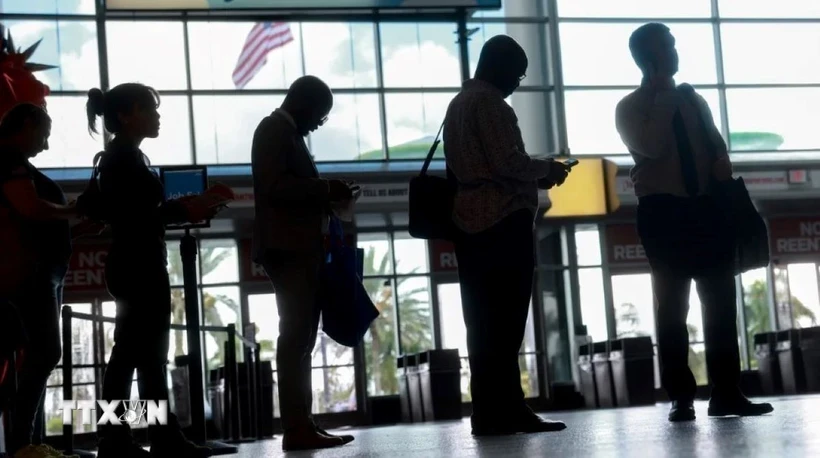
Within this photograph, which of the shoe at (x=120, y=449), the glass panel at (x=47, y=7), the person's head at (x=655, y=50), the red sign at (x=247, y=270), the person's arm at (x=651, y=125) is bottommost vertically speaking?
the shoe at (x=120, y=449)

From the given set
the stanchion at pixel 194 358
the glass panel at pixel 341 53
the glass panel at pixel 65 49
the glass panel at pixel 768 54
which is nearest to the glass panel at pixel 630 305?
the glass panel at pixel 768 54

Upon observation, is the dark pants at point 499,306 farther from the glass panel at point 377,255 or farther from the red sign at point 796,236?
the red sign at point 796,236

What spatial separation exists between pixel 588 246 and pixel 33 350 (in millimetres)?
18000

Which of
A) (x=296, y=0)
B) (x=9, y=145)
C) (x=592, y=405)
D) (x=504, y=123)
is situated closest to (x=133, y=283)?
(x=9, y=145)

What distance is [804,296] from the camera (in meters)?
22.3

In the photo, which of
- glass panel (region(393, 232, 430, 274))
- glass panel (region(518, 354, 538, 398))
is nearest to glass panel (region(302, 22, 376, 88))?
glass panel (region(393, 232, 430, 274))

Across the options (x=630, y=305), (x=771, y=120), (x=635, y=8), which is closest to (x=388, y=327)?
(x=630, y=305)

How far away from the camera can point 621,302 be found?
21.5 meters

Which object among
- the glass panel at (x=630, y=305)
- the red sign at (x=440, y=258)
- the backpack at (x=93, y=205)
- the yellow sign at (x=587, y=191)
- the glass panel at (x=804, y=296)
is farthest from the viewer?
the glass panel at (x=804, y=296)

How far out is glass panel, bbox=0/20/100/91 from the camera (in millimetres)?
19172

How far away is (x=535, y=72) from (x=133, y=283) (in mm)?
18142

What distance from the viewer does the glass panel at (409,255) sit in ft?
67.4

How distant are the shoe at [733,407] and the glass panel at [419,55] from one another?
16.2 meters

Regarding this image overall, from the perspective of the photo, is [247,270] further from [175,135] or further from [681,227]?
[681,227]
